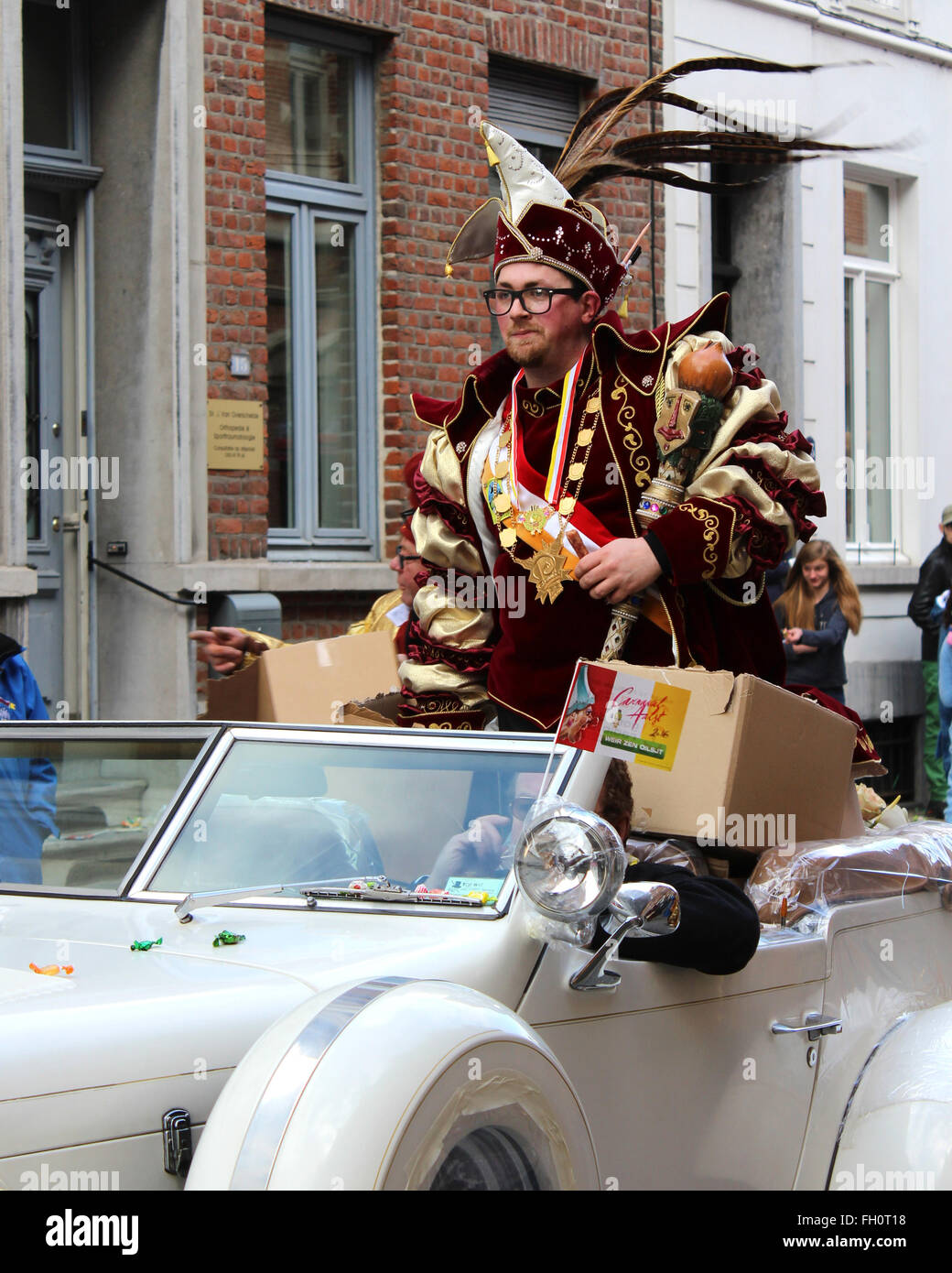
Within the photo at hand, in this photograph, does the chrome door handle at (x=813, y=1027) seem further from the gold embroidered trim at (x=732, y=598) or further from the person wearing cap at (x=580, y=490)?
the gold embroidered trim at (x=732, y=598)

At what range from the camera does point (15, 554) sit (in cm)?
751

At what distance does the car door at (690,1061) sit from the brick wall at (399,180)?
5.83 meters

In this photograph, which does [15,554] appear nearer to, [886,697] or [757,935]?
[757,935]

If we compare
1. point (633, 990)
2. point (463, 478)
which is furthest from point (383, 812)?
point (463, 478)

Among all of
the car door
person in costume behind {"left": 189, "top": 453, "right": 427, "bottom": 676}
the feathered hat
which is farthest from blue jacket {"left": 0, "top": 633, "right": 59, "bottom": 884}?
the feathered hat

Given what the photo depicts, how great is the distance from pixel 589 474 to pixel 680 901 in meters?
1.33

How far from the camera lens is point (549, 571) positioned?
375cm

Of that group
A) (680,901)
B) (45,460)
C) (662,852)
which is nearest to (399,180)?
(45,460)

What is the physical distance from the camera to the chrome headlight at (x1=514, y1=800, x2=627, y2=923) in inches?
95.5

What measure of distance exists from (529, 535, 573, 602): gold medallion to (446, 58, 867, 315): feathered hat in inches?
26.3

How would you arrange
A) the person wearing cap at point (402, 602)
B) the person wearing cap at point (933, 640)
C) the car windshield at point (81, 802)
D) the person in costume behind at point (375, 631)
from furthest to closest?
the person wearing cap at point (933, 640), the person wearing cap at point (402, 602), the person in costume behind at point (375, 631), the car windshield at point (81, 802)

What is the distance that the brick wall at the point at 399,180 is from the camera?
8398 millimetres
